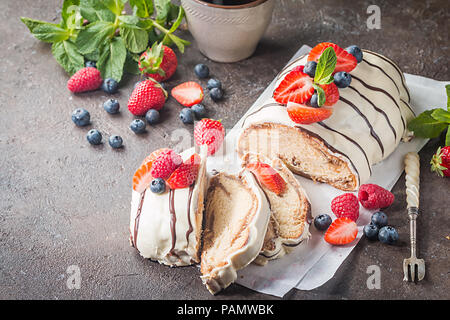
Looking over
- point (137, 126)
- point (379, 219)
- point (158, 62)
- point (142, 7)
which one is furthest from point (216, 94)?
point (379, 219)

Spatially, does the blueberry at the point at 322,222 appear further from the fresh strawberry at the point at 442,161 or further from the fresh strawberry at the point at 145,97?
the fresh strawberry at the point at 145,97

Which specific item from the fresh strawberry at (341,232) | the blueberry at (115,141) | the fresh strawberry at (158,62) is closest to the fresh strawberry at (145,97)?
the fresh strawberry at (158,62)

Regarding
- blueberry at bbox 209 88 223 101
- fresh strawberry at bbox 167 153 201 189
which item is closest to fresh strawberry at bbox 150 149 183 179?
fresh strawberry at bbox 167 153 201 189

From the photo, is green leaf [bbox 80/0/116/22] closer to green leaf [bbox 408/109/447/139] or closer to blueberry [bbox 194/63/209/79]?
blueberry [bbox 194/63/209/79]

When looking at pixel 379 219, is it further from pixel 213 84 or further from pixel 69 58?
pixel 69 58

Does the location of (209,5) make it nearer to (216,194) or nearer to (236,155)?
(236,155)
